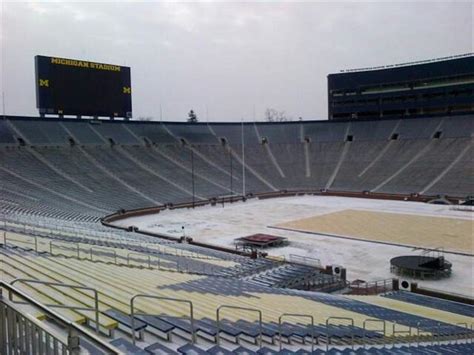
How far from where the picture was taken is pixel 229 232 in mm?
Result: 27422

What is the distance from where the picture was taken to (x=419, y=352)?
889cm

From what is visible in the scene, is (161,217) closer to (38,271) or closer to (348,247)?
(348,247)

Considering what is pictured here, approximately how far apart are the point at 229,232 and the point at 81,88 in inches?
867

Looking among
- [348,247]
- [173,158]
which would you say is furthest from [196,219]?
[173,158]

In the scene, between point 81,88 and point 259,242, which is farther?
point 81,88

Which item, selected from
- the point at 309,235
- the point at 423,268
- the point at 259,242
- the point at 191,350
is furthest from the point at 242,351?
the point at 309,235

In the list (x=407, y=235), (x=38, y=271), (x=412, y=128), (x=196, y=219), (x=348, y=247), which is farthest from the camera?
(x=412, y=128)

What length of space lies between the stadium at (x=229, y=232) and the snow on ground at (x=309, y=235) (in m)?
0.15

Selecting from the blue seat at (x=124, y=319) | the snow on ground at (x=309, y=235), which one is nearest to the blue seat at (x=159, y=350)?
the blue seat at (x=124, y=319)

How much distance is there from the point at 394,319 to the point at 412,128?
151 feet

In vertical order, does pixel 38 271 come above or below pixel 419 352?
above

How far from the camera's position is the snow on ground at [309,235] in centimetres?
1932

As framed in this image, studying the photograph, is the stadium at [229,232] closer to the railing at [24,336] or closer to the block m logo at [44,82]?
the railing at [24,336]

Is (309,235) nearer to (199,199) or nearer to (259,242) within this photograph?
(259,242)
